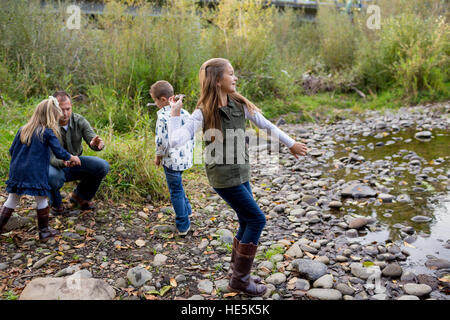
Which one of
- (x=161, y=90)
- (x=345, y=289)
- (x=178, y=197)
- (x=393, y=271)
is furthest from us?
(x=178, y=197)

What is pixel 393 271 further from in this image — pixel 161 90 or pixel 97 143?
pixel 97 143

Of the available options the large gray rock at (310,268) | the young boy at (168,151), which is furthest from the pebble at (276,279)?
the young boy at (168,151)

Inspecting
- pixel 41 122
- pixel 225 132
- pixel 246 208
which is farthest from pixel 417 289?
pixel 41 122

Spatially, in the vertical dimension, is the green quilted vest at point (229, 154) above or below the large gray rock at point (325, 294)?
above

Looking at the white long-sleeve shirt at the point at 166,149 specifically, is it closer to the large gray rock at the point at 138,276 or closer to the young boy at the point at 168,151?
the young boy at the point at 168,151

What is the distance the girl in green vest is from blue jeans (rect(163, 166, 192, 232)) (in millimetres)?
1017

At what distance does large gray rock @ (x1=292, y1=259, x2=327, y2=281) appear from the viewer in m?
2.87

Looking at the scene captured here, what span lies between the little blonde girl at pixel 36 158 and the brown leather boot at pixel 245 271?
1.66 meters

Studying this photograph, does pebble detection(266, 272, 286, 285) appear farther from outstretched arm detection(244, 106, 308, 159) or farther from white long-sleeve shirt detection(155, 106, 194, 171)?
white long-sleeve shirt detection(155, 106, 194, 171)

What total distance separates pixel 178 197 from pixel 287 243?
3.46 ft

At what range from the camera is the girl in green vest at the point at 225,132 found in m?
2.47

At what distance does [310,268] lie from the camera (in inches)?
115

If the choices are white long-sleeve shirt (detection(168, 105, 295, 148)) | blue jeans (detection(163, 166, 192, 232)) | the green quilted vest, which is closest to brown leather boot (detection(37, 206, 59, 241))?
blue jeans (detection(163, 166, 192, 232))
